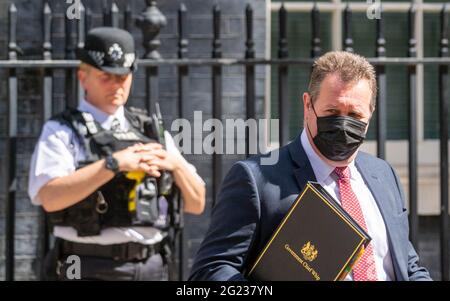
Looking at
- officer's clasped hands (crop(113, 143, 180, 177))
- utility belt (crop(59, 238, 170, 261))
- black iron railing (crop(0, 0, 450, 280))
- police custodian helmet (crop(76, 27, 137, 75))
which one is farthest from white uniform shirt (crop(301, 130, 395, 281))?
black iron railing (crop(0, 0, 450, 280))

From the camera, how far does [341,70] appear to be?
384 cm

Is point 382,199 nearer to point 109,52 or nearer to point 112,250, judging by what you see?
point 112,250

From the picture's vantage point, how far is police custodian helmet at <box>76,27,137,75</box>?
575cm

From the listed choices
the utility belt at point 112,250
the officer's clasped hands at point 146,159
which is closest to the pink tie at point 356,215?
the officer's clasped hands at point 146,159

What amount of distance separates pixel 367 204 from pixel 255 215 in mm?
490

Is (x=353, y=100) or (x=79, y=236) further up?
(x=353, y=100)

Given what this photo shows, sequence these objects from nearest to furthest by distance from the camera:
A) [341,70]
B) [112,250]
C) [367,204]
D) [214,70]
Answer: [341,70] < [367,204] < [112,250] < [214,70]

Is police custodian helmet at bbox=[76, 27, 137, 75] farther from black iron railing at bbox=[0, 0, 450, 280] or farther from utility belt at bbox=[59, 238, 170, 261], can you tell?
utility belt at bbox=[59, 238, 170, 261]

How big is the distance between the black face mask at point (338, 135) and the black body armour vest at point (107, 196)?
71.2 inches

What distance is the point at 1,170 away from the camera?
24.0 ft

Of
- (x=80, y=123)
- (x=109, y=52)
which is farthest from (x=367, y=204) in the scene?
(x=109, y=52)

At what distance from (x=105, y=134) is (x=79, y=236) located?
536 millimetres
